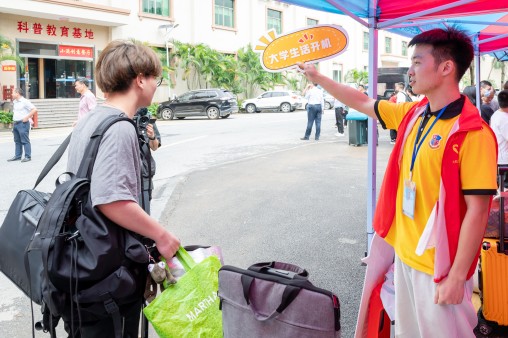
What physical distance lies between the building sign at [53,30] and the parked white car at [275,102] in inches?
389

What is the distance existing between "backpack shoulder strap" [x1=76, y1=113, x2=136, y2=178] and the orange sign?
1442 mm

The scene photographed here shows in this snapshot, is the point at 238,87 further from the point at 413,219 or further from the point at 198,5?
the point at 413,219

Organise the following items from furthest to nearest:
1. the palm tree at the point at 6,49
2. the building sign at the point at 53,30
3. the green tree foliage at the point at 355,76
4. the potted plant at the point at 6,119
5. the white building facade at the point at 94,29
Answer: the green tree foliage at the point at 355,76 < the building sign at the point at 53,30 < the white building facade at the point at 94,29 < the palm tree at the point at 6,49 < the potted plant at the point at 6,119

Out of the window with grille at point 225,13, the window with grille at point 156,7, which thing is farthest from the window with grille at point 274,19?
the window with grille at point 156,7

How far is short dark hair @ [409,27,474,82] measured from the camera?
2.10 metres

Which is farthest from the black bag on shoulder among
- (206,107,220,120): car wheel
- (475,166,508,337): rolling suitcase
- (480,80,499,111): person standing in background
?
(206,107,220,120): car wheel

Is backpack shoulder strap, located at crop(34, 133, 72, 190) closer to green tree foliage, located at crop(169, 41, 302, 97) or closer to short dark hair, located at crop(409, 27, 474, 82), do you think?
short dark hair, located at crop(409, 27, 474, 82)

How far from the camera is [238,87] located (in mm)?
32594

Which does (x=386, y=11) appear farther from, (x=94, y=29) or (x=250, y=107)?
(x=250, y=107)

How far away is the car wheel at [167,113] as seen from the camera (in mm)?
25356

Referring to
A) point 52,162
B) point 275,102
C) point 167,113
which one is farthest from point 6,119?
point 52,162

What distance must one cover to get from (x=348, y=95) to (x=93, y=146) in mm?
1393

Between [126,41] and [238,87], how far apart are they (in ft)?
101

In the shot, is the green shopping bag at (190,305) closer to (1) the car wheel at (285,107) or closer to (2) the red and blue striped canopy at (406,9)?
(2) the red and blue striped canopy at (406,9)
